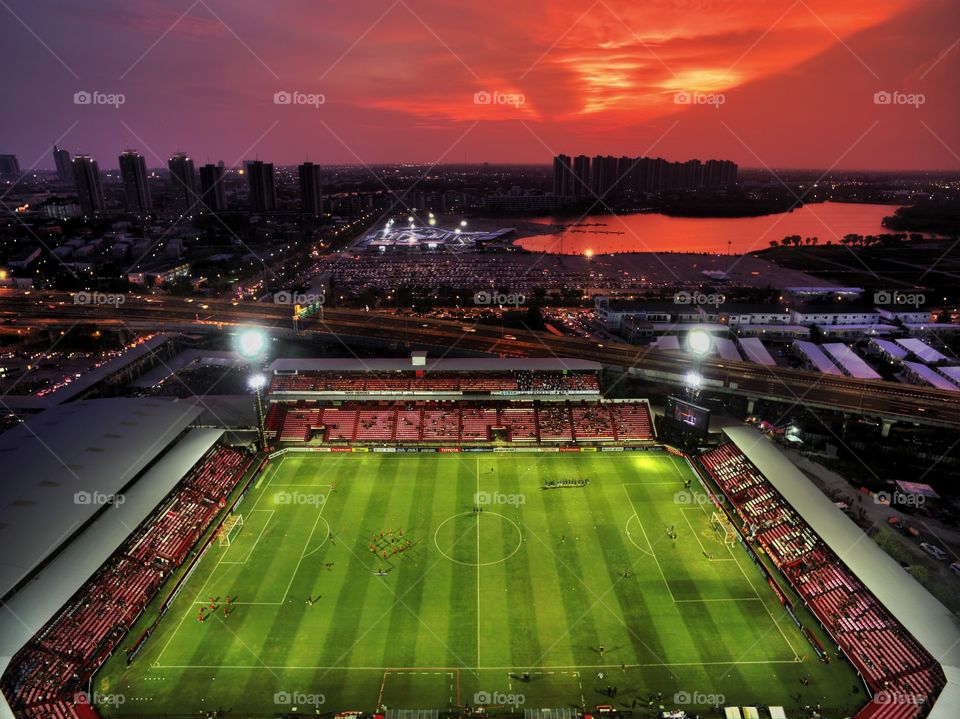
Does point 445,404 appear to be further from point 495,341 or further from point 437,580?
point 495,341

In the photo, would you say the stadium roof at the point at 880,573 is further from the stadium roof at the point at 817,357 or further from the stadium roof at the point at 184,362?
the stadium roof at the point at 184,362

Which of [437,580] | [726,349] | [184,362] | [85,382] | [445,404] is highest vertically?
[726,349]

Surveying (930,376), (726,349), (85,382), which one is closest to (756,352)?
(726,349)

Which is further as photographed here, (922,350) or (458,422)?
(922,350)

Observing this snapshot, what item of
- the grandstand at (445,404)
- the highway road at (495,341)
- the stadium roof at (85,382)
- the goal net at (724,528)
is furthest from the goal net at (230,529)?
the highway road at (495,341)

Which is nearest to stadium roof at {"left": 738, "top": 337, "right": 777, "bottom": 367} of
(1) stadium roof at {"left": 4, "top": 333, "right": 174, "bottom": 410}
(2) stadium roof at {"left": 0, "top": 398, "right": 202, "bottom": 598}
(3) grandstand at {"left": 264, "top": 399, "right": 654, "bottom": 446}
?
(3) grandstand at {"left": 264, "top": 399, "right": 654, "bottom": 446}

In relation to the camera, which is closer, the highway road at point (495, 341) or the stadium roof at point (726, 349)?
the highway road at point (495, 341)
